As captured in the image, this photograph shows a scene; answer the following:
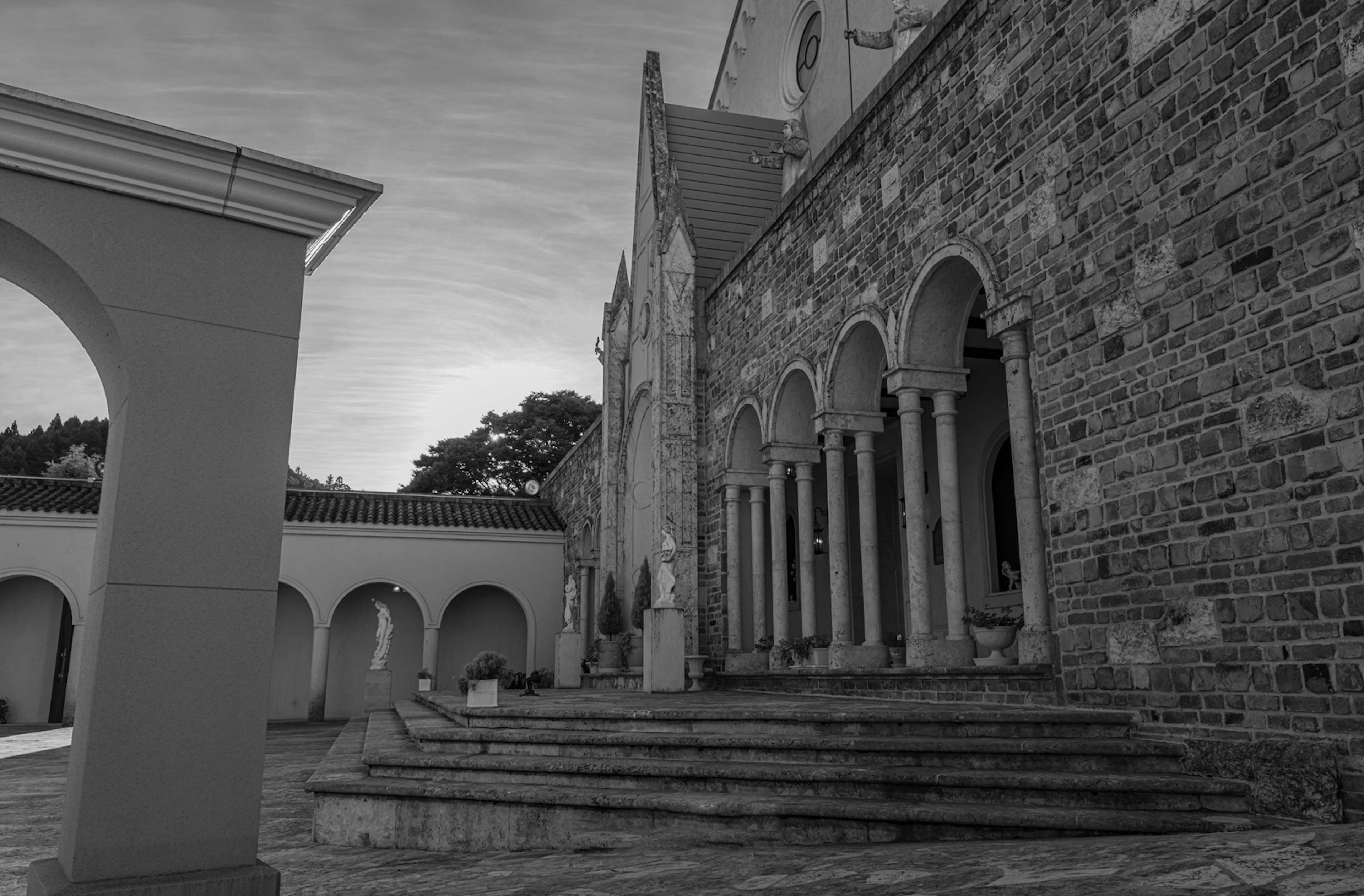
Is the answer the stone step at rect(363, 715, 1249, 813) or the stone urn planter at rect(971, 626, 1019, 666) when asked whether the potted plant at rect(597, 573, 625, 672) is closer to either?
the stone urn planter at rect(971, 626, 1019, 666)

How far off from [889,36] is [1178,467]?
10117 millimetres

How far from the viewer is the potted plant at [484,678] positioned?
10.4 meters

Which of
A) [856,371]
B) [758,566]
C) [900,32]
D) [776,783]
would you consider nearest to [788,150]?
[900,32]

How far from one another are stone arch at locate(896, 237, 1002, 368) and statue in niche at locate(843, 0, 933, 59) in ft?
15.3

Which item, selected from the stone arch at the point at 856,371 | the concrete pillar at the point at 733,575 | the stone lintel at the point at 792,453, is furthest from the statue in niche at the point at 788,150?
the stone arch at the point at 856,371

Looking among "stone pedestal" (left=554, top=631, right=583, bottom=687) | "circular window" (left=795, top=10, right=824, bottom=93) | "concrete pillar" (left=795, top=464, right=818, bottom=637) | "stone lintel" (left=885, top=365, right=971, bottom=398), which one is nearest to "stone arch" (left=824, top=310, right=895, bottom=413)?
"stone lintel" (left=885, top=365, right=971, bottom=398)

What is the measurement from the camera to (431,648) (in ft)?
79.5

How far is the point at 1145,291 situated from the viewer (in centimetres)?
720

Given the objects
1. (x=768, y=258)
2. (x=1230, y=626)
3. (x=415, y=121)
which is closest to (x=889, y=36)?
(x=768, y=258)

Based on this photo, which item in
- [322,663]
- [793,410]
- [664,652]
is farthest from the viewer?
[322,663]

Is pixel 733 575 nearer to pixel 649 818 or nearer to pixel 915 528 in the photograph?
pixel 915 528

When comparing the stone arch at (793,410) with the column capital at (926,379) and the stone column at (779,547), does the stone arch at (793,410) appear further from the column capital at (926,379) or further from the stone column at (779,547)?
the column capital at (926,379)

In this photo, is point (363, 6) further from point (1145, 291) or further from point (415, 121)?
point (1145, 291)

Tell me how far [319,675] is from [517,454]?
2107 centimetres
